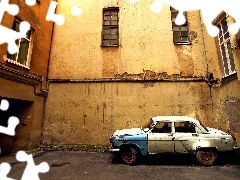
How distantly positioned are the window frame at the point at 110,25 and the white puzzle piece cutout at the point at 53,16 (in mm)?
2422

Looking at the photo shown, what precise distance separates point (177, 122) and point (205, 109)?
10.0 ft

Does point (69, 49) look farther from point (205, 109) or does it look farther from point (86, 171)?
point (205, 109)

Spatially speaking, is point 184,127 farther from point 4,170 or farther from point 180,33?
point 4,170

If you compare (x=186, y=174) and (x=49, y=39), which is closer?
(x=186, y=174)

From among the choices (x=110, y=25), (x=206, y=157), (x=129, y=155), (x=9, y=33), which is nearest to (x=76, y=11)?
(x=110, y=25)

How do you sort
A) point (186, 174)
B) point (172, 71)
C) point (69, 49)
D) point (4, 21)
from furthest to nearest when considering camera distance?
point (69, 49), point (172, 71), point (4, 21), point (186, 174)

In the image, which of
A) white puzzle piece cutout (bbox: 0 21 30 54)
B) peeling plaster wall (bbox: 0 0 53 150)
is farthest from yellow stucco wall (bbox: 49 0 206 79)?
white puzzle piece cutout (bbox: 0 21 30 54)

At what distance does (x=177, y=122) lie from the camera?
6293 millimetres

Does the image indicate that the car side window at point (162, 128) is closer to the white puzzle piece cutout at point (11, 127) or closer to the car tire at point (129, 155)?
the car tire at point (129, 155)

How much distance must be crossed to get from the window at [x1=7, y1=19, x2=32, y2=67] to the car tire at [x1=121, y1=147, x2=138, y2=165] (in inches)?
218

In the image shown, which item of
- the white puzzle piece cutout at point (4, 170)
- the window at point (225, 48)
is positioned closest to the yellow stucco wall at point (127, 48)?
the window at point (225, 48)

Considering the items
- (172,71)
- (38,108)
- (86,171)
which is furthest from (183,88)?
(38,108)

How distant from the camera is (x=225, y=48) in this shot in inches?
315

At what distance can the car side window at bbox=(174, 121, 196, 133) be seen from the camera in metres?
6.18
